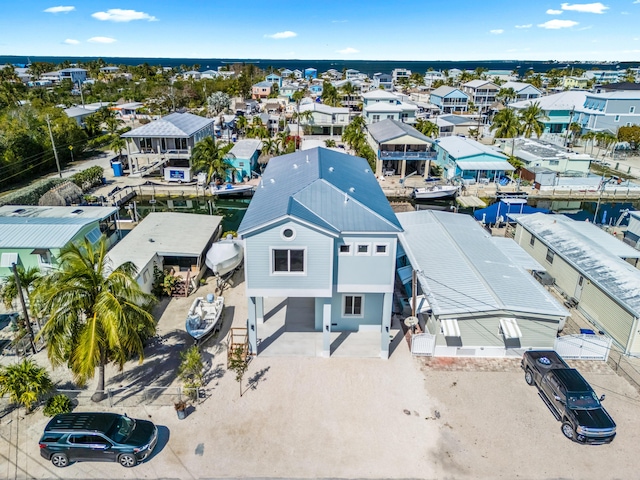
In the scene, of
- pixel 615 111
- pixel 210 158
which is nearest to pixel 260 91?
pixel 210 158

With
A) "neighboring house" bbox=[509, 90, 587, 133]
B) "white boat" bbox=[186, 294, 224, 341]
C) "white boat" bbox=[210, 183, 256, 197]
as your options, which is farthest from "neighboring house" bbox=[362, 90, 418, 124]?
"white boat" bbox=[186, 294, 224, 341]

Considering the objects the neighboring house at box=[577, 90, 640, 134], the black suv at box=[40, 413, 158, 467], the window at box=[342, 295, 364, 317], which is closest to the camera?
the black suv at box=[40, 413, 158, 467]

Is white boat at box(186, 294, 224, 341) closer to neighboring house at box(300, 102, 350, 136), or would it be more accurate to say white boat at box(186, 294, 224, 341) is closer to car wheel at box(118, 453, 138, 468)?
car wheel at box(118, 453, 138, 468)

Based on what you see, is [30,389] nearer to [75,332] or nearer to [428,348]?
[75,332]

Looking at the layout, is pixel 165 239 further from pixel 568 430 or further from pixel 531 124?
pixel 531 124

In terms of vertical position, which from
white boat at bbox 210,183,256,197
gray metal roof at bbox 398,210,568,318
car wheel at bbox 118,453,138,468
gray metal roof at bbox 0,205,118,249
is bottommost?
car wheel at bbox 118,453,138,468

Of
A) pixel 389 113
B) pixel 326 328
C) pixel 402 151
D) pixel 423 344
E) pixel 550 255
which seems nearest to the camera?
pixel 326 328
